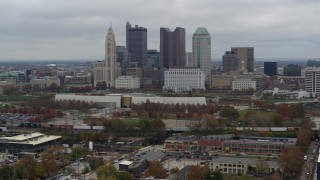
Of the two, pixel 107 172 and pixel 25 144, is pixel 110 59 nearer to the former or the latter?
pixel 25 144

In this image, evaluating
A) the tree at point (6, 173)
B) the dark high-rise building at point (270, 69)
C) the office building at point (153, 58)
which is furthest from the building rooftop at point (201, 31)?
the tree at point (6, 173)

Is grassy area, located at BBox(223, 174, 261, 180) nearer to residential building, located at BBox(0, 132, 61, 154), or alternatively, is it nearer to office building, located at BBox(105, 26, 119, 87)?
residential building, located at BBox(0, 132, 61, 154)

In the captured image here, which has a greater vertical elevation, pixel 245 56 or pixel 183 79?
pixel 245 56

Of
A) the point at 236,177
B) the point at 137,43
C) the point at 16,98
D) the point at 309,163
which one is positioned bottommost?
the point at 236,177

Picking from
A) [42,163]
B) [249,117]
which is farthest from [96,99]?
[42,163]

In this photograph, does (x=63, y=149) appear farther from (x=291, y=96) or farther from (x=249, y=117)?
(x=291, y=96)

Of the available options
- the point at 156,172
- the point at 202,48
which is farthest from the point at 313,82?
the point at 156,172

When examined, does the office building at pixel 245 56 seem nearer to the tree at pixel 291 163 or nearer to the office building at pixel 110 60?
the office building at pixel 110 60
